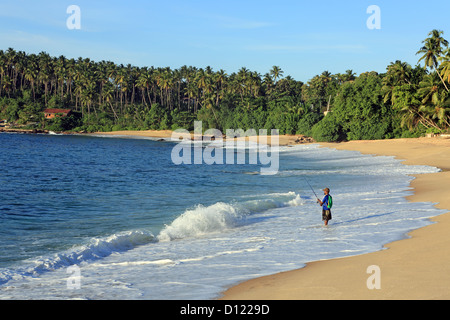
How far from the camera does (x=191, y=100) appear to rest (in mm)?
172125

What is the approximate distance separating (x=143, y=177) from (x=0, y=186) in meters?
10.9

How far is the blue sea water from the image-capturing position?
9.49 m

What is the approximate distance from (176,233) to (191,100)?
160 meters

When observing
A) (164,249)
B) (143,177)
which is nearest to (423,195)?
(164,249)

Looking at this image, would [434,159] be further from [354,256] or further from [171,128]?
[171,128]

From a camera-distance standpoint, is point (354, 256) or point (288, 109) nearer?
point (354, 256)

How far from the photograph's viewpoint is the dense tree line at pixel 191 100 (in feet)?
276

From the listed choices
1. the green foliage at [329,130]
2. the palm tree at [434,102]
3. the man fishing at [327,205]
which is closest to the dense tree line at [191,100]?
the green foliage at [329,130]

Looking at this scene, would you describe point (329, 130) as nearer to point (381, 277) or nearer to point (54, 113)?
point (381, 277)

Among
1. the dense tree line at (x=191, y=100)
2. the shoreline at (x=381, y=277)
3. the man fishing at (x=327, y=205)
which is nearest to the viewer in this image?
the shoreline at (x=381, y=277)

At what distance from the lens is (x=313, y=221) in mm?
16266

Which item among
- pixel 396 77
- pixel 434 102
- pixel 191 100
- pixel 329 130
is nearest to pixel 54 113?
pixel 191 100

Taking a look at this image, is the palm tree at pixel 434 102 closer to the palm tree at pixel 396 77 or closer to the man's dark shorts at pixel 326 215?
the palm tree at pixel 396 77

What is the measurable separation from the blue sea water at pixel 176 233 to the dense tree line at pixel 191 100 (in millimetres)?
57426
